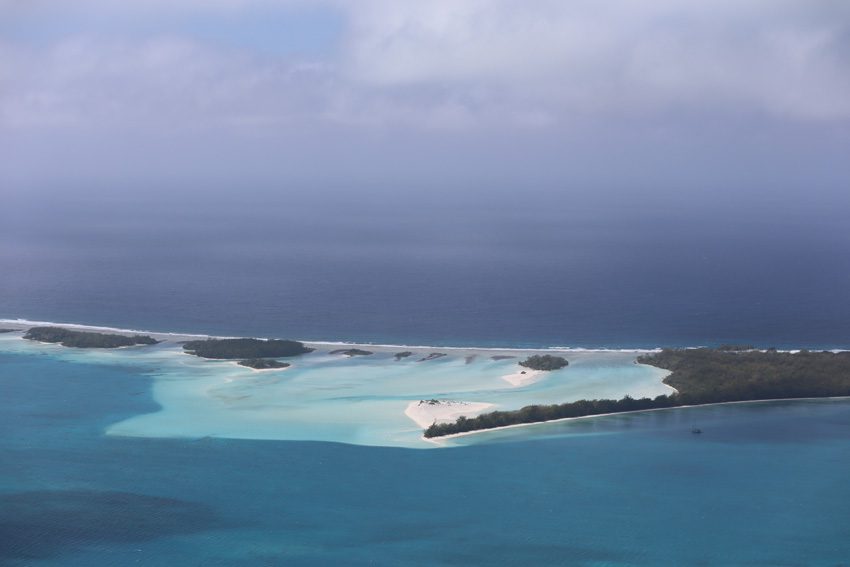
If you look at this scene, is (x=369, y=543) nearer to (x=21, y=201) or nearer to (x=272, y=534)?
(x=272, y=534)

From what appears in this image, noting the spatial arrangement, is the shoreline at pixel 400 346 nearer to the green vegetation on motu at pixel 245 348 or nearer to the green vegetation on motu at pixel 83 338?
the green vegetation on motu at pixel 83 338

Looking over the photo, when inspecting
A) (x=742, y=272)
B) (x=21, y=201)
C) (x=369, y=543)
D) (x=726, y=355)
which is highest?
(x=21, y=201)

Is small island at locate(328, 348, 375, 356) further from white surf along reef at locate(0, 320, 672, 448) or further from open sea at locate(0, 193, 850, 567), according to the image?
open sea at locate(0, 193, 850, 567)

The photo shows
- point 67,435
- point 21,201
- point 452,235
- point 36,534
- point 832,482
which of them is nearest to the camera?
point 36,534

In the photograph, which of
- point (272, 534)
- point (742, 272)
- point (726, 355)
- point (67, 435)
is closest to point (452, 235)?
point (742, 272)

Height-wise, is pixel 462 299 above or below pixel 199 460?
above

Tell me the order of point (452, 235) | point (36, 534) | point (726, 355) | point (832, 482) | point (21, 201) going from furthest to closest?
point (21, 201) < point (452, 235) < point (726, 355) < point (832, 482) < point (36, 534)

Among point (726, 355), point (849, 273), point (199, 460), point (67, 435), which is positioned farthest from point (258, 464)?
point (849, 273)

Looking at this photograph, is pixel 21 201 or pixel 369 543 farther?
pixel 21 201
